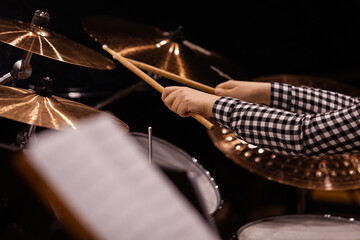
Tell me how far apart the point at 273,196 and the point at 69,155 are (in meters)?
1.97

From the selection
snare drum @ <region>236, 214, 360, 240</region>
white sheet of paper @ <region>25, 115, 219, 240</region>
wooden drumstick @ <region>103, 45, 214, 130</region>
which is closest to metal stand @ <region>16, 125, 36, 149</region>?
wooden drumstick @ <region>103, 45, 214, 130</region>

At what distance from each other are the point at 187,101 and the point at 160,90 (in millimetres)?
90

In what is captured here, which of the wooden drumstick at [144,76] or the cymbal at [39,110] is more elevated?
the wooden drumstick at [144,76]

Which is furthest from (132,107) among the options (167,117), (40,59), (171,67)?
(171,67)

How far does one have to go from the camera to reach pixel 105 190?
375 millimetres

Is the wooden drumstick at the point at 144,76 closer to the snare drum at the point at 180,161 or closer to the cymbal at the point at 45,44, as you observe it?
the cymbal at the point at 45,44

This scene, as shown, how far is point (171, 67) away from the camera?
143cm

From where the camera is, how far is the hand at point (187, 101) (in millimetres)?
1062

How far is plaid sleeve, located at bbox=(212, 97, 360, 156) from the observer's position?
1.06 m

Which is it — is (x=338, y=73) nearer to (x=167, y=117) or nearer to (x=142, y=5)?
(x=167, y=117)

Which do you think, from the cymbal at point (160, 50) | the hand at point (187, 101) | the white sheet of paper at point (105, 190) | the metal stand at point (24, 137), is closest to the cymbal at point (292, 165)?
the cymbal at point (160, 50)

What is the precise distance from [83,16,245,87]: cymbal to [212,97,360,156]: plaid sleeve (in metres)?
0.37

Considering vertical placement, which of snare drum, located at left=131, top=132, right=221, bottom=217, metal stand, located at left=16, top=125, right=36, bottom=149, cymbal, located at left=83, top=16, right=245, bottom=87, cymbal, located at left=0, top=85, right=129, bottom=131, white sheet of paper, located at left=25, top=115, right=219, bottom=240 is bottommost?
snare drum, located at left=131, top=132, right=221, bottom=217

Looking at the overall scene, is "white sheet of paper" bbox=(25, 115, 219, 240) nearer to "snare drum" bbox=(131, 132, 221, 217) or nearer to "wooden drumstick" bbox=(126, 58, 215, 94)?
"wooden drumstick" bbox=(126, 58, 215, 94)
